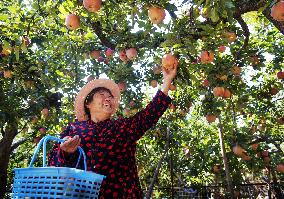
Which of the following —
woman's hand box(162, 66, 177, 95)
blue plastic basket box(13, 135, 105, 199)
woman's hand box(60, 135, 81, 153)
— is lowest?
blue plastic basket box(13, 135, 105, 199)

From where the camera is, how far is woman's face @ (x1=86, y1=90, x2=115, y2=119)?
2396mm

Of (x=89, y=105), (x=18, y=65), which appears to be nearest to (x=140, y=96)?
(x=18, y=65)

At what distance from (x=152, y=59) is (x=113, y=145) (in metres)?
3.90

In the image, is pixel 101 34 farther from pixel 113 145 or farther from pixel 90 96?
pixel 113 145

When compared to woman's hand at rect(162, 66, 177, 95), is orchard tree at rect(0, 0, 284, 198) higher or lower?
higher

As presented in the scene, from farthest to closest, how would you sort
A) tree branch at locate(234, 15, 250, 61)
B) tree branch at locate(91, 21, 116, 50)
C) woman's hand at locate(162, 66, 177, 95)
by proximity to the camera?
tree branch at locate(91, 21, 116, 50) → tree branch at locate(234, 15, 250, 61) → woman's hand at locate(162, 66, 177, 95)

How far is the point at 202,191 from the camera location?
9.83 meters

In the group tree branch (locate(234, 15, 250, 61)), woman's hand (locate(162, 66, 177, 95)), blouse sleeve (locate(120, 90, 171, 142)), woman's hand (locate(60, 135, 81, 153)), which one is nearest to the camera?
woman's hand (locate(60, 135, 81, 153))

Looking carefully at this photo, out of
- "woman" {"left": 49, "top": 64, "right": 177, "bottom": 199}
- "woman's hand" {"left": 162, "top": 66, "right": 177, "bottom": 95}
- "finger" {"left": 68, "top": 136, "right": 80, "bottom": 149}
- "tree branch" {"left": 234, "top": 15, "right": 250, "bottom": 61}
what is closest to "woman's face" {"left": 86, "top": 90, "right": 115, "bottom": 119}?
"woman" {"left": 49, "top": 64, "right": 177, "bottom": 199}

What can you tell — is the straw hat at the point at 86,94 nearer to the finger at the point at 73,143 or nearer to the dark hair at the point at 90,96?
the dark hair at the point at 90,96

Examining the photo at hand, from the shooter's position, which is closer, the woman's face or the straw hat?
the woman's face

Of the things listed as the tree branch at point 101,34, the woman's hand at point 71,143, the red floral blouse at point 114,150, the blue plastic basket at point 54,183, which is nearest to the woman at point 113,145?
the red floral blouse at point 114,150

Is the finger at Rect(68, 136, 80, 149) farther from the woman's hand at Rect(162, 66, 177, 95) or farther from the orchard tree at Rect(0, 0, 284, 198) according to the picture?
the orchard tree at Rect(0, 0, 284, 198)

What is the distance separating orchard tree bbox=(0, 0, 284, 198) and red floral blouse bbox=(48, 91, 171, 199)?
0.72m
